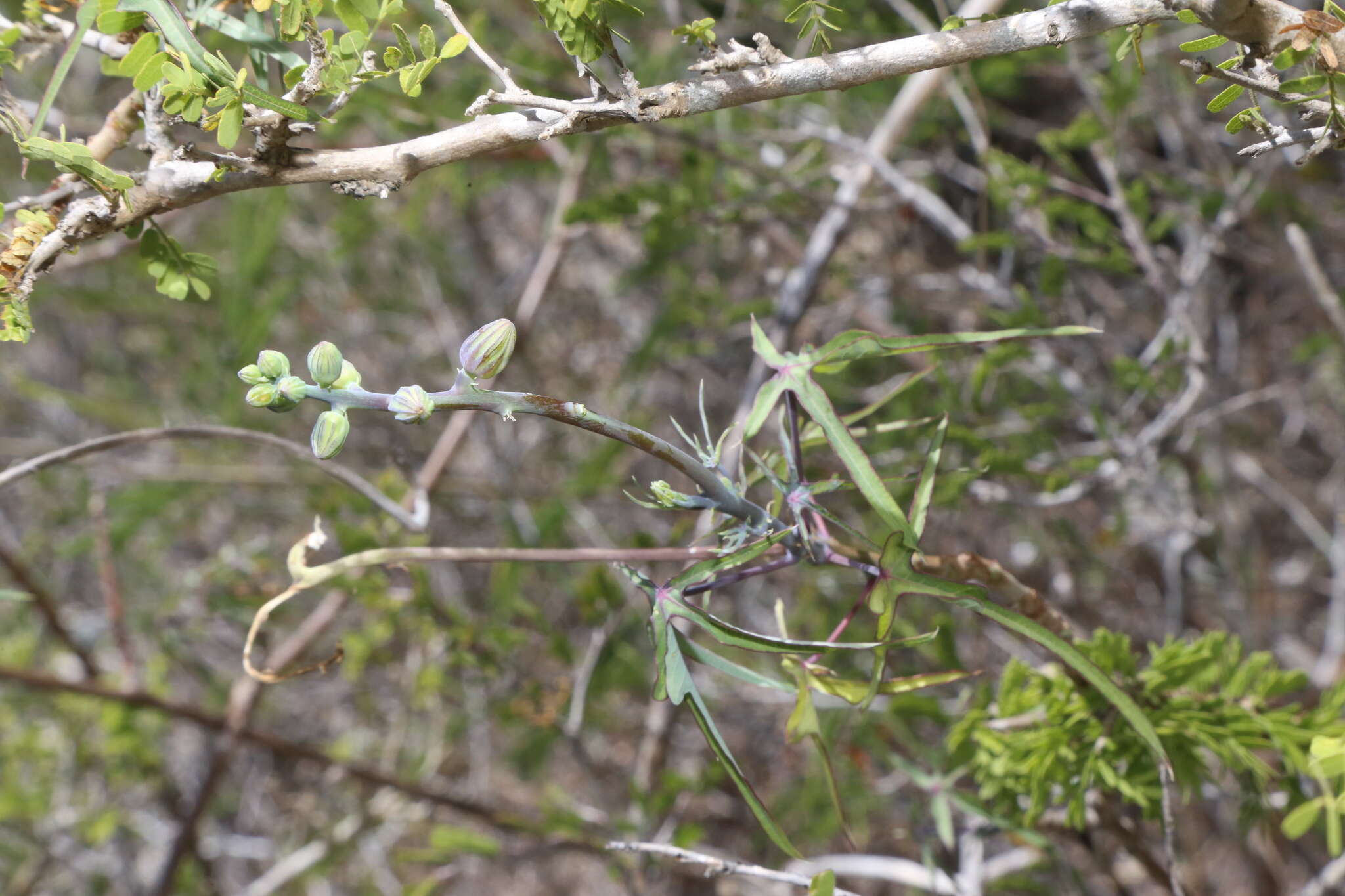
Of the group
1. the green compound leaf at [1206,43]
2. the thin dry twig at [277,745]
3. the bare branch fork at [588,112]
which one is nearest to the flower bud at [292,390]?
the bare branch fork at [588,112]

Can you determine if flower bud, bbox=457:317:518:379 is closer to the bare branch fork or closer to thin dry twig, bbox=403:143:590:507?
the bare branch fork

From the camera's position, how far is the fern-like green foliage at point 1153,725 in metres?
0.82

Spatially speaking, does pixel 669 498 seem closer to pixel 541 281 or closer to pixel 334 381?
pixel 334 381

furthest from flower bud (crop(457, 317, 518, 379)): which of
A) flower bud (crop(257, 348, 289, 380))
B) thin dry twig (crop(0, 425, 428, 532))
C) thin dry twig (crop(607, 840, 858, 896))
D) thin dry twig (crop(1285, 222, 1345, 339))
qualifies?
thin dry twig (crop(1285, 222, 1345, 339))

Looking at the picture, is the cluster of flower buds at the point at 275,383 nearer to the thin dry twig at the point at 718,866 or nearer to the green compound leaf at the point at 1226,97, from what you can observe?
the thin dry twig at the point at 718,866

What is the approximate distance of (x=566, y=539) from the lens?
2084 mm

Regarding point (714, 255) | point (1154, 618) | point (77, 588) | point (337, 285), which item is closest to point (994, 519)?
point (1154, 618)

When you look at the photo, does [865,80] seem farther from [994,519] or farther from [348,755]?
[348,755]

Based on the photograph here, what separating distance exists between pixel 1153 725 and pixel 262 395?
77 cm

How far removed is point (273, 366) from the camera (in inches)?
21.2

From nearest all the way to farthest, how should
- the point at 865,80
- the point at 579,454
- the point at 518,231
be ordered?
the point at 865,80 < the point at 579,454 < the point at 518,231

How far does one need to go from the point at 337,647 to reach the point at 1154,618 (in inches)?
67.5

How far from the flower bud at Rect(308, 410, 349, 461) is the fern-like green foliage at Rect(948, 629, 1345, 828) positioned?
0.64m

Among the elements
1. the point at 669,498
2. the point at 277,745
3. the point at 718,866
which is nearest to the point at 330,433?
the point at 669,498
